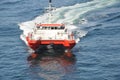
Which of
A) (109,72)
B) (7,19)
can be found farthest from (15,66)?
(7,19)

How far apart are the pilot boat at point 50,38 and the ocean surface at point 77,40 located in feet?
9.79

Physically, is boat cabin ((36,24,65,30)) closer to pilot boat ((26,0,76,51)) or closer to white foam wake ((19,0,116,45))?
pilot boat ((26,0,76,51))

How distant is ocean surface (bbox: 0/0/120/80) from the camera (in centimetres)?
8581

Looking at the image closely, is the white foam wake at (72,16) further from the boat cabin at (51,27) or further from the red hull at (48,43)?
the red hull at (48,43)

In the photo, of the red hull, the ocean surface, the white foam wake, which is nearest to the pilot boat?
the red hull

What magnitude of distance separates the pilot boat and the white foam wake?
23.7 ft

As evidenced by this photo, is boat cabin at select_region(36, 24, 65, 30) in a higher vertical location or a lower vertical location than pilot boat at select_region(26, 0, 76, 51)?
higher

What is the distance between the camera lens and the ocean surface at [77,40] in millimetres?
85812

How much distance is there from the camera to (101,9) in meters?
133

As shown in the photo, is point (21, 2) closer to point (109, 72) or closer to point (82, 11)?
point (82, 11)

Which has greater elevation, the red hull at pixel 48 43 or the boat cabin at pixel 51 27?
the boat cabin at pixel 51 27

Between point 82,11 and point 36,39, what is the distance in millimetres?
33419

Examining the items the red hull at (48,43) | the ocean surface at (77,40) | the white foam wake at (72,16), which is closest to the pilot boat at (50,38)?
the red hull at (48,43)

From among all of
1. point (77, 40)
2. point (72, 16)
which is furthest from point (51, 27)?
point (72, 16)
